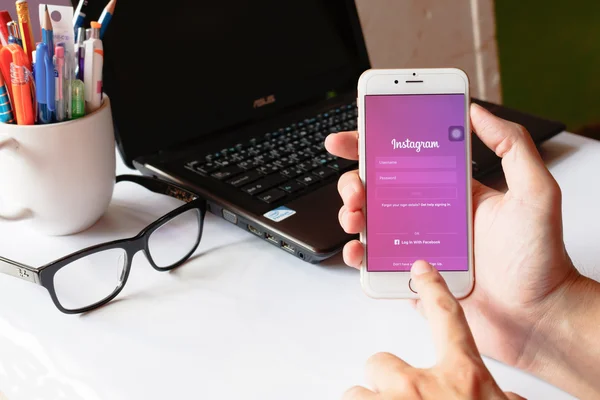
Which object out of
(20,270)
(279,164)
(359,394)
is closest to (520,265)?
(359,394)

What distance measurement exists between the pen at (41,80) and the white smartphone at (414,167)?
29 centimetres

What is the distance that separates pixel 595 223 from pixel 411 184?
251mm

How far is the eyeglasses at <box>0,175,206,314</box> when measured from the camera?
0.59 m

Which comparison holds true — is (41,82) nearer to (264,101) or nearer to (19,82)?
(19,82)

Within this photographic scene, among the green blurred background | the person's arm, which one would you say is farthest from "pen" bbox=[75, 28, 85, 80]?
the green blurred background

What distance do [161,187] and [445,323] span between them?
431 millimetres

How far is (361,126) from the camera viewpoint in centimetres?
59

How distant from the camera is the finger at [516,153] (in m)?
0.54

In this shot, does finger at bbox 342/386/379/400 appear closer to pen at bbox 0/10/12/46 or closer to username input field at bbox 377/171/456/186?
username input field at bbox 377/171/456/186

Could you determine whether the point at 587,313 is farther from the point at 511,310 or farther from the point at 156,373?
the point at 156,373

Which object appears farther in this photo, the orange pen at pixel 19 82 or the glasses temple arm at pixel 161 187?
the glasses temple arm at pixel 161 187

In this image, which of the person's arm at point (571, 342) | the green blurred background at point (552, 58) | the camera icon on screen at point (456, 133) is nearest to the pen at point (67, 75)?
the camera icon on screen at point (456, 133)

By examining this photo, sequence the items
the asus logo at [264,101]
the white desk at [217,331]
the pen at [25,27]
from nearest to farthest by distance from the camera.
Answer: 1. the white desk at [217,331]
2. the pen at [25,27]
3. the asus logo at [264,101]

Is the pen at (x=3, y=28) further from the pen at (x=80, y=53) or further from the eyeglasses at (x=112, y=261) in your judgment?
the eyeglasses at (x=112, y=261)
